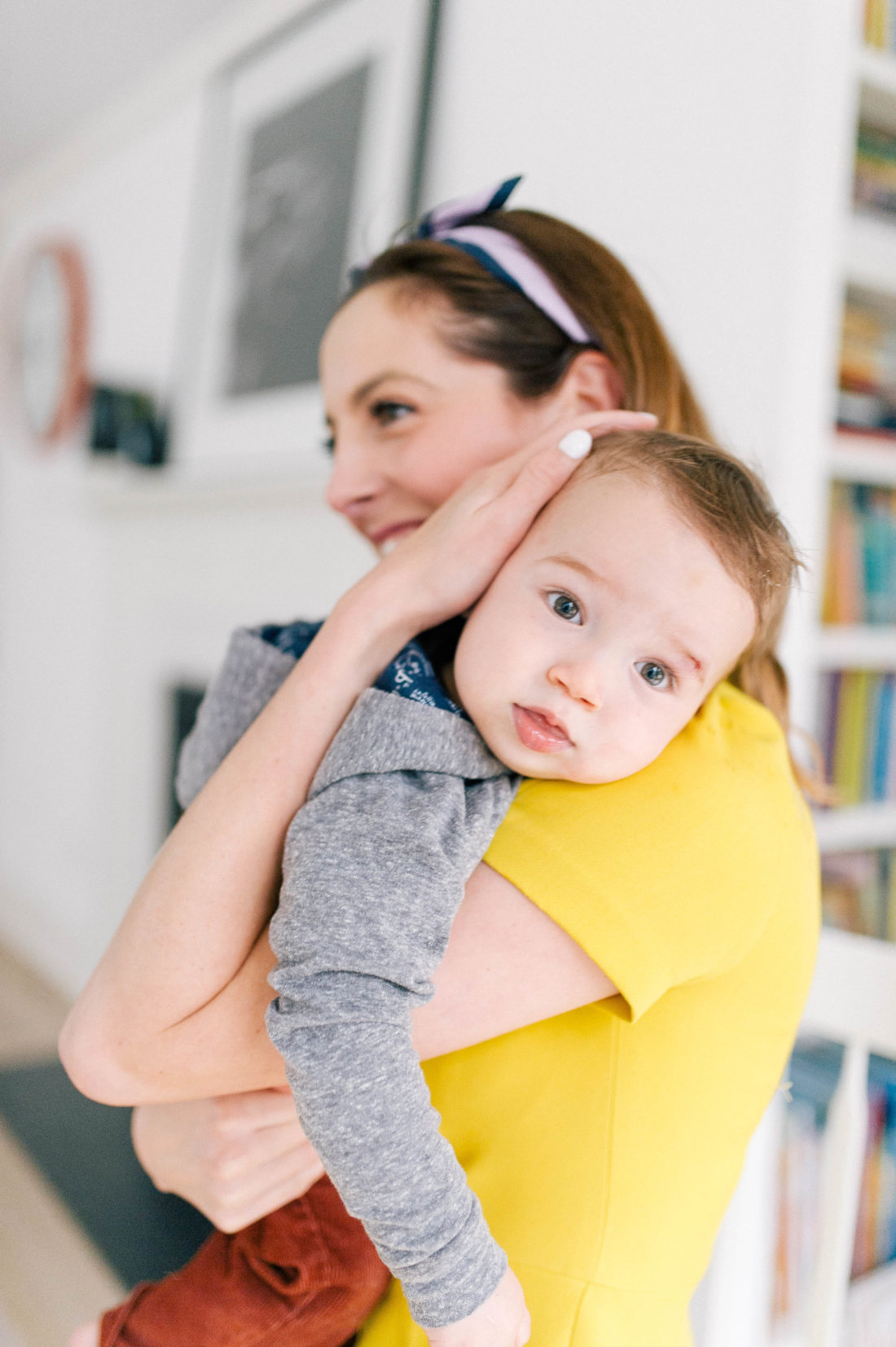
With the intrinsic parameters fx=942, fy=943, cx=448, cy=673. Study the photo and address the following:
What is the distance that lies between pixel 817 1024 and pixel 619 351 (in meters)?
0.68

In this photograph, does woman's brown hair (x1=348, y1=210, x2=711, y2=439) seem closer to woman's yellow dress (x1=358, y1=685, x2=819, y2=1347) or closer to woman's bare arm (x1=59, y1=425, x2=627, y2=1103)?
woman's bare arm (x1=59, y1=425, x2=627, y2=1103)

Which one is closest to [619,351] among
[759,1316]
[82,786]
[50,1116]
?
[759,1316]

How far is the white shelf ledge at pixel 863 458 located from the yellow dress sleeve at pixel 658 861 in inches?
39.5

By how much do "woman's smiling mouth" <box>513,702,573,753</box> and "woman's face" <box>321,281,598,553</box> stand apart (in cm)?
31

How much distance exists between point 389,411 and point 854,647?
1024mm

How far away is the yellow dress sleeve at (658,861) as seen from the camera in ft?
1.98

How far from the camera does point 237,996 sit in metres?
0.68

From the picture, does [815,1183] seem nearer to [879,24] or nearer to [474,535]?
[474,535]

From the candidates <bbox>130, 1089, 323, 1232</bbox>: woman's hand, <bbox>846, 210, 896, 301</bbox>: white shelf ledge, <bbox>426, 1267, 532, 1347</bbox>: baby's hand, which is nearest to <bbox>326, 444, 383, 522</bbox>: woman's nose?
<bbox>130, 1089, 323, 1232</bbox>: woman's hand

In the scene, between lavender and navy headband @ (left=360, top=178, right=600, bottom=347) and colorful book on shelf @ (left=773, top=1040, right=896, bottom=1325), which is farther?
colorful book on shelf @ (left=773, top=1040, right=896, bottom=1325)

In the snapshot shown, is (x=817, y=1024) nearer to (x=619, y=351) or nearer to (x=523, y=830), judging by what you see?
(x=523, y=830)

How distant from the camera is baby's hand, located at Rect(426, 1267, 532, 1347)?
0.58 metres

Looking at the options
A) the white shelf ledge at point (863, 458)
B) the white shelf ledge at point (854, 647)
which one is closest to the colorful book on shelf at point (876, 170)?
the white shelf ledge at point (863, 458)

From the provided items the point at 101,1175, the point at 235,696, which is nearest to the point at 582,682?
the point at 235,696
